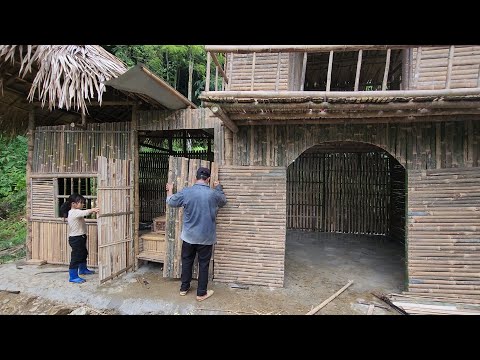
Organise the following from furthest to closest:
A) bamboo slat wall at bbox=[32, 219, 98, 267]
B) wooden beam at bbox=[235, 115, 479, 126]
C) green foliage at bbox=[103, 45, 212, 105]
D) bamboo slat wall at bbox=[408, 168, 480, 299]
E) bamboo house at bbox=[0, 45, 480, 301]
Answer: green foliage at bbox=[103, 45, 212, 105] < bamboo slat wall at bbox=[32, 219, 98, 267] < wooden beam at bbox=[235, 115, 479, 126] < bamboo slat wall at bbox=[408, 168, 480, 299] < bamboo house at bbox=[0, 45, 480, 301]

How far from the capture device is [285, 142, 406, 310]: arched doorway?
23.6 feet

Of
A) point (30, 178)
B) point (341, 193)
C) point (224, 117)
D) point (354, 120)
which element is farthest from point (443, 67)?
point (30, 178)

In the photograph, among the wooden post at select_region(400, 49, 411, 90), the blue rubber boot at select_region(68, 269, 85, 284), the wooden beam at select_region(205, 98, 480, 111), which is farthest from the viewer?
the blue rubber boot at select_region(68, 269, 85, 284)

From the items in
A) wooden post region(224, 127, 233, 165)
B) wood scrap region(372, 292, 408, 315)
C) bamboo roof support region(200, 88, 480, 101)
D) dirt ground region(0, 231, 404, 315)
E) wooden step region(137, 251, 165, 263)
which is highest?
bamboo roof support region(200, 88, 480, 101)

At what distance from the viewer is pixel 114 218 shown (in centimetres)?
492

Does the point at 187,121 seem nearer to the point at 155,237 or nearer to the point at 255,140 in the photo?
the point at 255,140

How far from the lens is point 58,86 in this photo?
444 centimetres

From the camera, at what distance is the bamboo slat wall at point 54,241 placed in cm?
554

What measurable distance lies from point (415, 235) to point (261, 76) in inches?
146

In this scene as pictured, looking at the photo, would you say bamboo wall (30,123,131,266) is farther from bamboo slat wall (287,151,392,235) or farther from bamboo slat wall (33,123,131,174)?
bamboo slat wall (287,151,392,235)

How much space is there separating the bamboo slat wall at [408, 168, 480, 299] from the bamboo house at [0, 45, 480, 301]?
16 mm

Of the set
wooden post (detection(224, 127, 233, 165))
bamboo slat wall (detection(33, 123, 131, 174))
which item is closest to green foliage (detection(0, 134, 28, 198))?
bamboo slat wall (detection(33, 123, 131, 174))

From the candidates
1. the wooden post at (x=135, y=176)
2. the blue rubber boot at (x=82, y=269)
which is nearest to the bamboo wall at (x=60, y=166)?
the wooden post at (x=135, y=176)

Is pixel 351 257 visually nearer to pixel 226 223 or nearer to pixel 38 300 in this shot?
pixel 226 223
